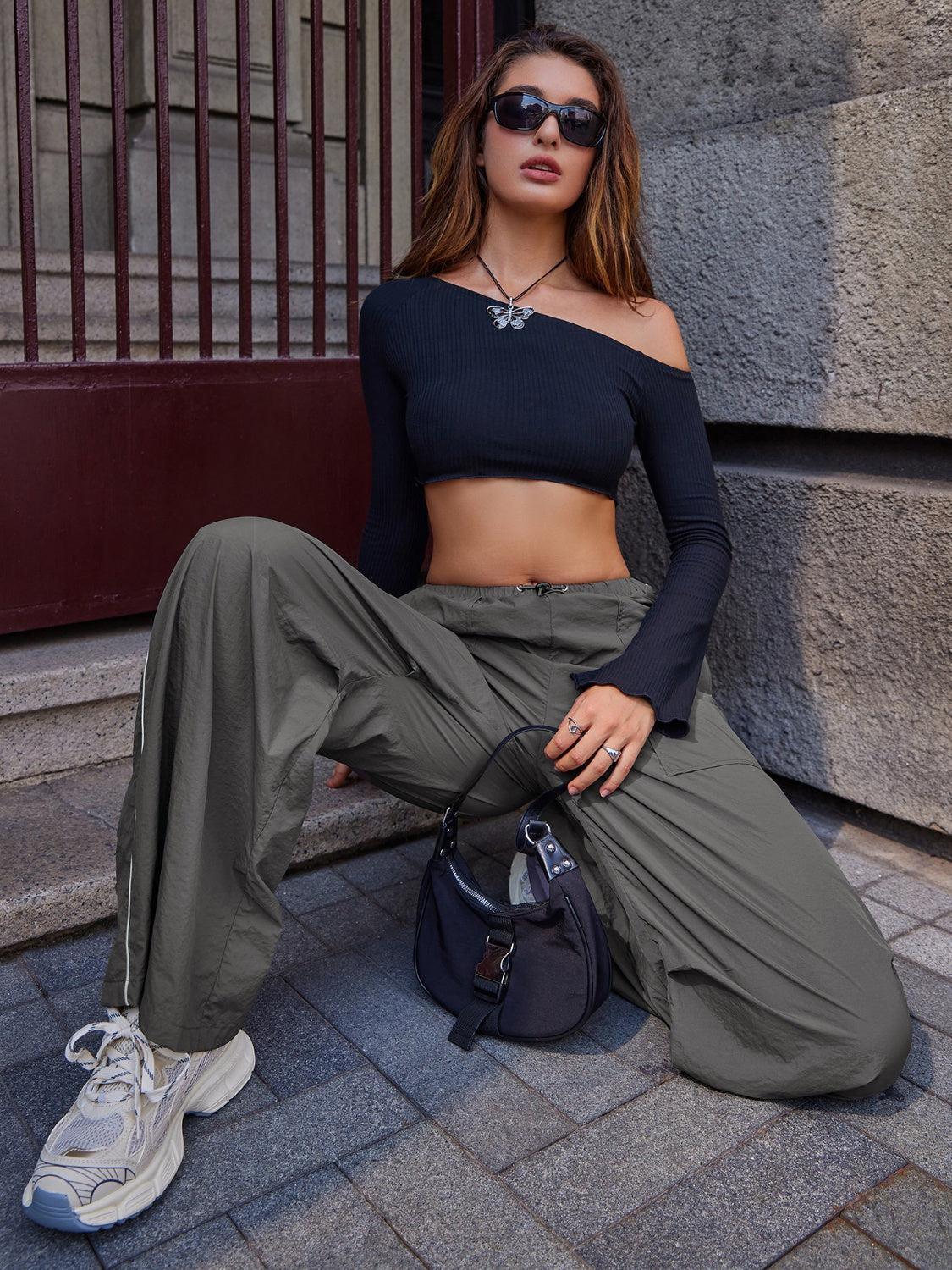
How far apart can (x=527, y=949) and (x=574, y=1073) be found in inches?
8.7

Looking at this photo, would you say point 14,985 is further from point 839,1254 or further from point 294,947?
point 839,1254

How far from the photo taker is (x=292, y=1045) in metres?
2.20

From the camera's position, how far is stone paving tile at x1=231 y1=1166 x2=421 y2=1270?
5.52 feet

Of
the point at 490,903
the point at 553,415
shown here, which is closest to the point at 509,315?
the point at 553,415

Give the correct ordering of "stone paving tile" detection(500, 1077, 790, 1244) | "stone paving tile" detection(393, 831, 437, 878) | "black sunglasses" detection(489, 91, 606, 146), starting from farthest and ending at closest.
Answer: "stone paving tile" detection(393, 831, 437, 878), "black sunglasses" detection(489, 91, 606, 146), "stone paving tile" detection(500, 1077, 790, 1244)

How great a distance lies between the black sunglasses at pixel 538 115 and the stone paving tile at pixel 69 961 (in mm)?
1814

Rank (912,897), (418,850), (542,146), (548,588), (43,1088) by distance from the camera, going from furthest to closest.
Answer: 1. (418,850)
2. (912,897)
3. (542,146)
4. (548,588)
5. (43,1088)

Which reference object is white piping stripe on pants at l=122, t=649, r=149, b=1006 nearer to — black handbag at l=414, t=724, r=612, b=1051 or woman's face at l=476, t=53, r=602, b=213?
black handbag at l=414, t=724, r=612, b=1051

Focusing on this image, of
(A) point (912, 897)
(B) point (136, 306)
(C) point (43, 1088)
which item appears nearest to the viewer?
(C) point (43, 1088)

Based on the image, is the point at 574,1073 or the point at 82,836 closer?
the point at 574,1073

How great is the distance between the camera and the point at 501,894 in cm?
277

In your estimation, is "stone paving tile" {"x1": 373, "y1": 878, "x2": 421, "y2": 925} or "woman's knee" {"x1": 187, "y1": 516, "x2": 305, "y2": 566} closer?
"woman's knee" {"x1": 187, "y1": 516, "x2": 305, "y2": 566}

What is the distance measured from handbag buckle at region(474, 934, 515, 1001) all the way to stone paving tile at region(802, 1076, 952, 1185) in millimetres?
537

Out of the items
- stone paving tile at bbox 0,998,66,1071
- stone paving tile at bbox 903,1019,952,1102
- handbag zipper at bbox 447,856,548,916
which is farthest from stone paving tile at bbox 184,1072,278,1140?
stone paving tile at bbox 903,1019,952,1102
